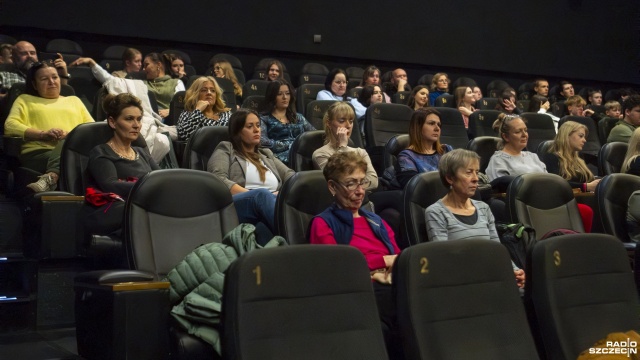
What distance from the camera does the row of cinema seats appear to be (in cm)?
176

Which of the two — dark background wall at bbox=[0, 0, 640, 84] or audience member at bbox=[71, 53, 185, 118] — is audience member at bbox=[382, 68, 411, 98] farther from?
audience member at bbox=[71, 53, 185, 118]

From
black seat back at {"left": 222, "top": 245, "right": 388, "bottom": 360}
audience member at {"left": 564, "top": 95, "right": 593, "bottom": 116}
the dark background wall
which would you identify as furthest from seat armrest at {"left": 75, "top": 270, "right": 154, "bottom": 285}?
audience member at {"left": 564, "top": 95, "right": 593, "bottom": 116}

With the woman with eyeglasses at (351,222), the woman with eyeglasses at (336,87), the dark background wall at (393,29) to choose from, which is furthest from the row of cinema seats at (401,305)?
the dark background wall at (393,29)

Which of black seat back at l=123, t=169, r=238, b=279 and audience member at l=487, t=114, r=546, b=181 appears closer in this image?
black seat back at l=123, t=169, r=238, b=279

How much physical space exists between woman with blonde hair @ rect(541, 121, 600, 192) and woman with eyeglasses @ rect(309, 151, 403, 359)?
2136mm

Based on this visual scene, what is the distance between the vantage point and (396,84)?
764 centimetres

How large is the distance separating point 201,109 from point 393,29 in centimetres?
485

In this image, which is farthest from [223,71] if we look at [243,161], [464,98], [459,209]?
→ [459,209]

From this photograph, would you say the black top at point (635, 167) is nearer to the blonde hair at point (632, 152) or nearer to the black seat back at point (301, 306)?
the blonde hair at point (632, 152)

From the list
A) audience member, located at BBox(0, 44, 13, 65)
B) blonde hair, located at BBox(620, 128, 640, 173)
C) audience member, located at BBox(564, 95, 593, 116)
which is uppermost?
audience member, located at BBox(0, 44, 13, 65)

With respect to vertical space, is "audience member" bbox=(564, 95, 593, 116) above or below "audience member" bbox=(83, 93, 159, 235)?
above

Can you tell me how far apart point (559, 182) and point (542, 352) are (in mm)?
1677

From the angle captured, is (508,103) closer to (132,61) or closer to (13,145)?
(132,61)

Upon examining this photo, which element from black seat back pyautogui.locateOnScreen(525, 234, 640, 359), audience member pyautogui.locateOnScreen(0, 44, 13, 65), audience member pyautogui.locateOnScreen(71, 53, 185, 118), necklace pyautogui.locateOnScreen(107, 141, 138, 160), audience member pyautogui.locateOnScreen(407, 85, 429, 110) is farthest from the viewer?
audience member pyautogui.locateOnScreen(407, 85, 429, 110)
